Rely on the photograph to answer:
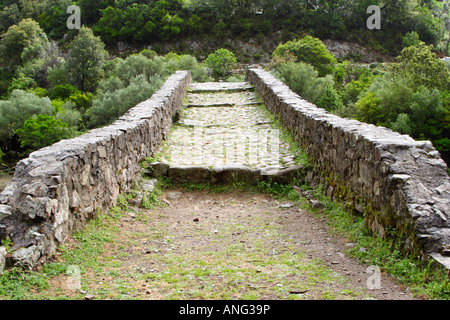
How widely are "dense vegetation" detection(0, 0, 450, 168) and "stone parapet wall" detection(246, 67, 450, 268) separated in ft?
47.8

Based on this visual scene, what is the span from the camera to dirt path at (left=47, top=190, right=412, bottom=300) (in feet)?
10.7

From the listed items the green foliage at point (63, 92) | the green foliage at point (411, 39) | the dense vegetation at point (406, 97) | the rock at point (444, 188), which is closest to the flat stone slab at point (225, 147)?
the rock at point (444, 188)

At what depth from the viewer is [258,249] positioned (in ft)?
14.6

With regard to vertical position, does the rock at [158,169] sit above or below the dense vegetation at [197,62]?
below

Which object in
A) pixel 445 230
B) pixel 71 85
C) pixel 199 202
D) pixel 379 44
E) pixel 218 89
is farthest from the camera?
pixel 379 44

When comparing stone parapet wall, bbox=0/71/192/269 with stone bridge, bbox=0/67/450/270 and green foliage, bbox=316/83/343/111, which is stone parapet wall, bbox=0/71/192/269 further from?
green foliage, bbox=316/83/343/111

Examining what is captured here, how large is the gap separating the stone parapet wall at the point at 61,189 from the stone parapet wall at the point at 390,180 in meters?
2.98

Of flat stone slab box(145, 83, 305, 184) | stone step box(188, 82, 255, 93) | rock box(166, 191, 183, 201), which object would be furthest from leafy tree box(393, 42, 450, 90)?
rock box(166, 191, 183, 201)

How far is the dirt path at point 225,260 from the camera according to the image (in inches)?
129

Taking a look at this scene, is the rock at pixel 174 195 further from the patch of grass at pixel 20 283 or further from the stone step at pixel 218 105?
the stone step at pixel 218 105

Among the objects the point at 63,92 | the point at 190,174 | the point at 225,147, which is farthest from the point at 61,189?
the point at 63,92
